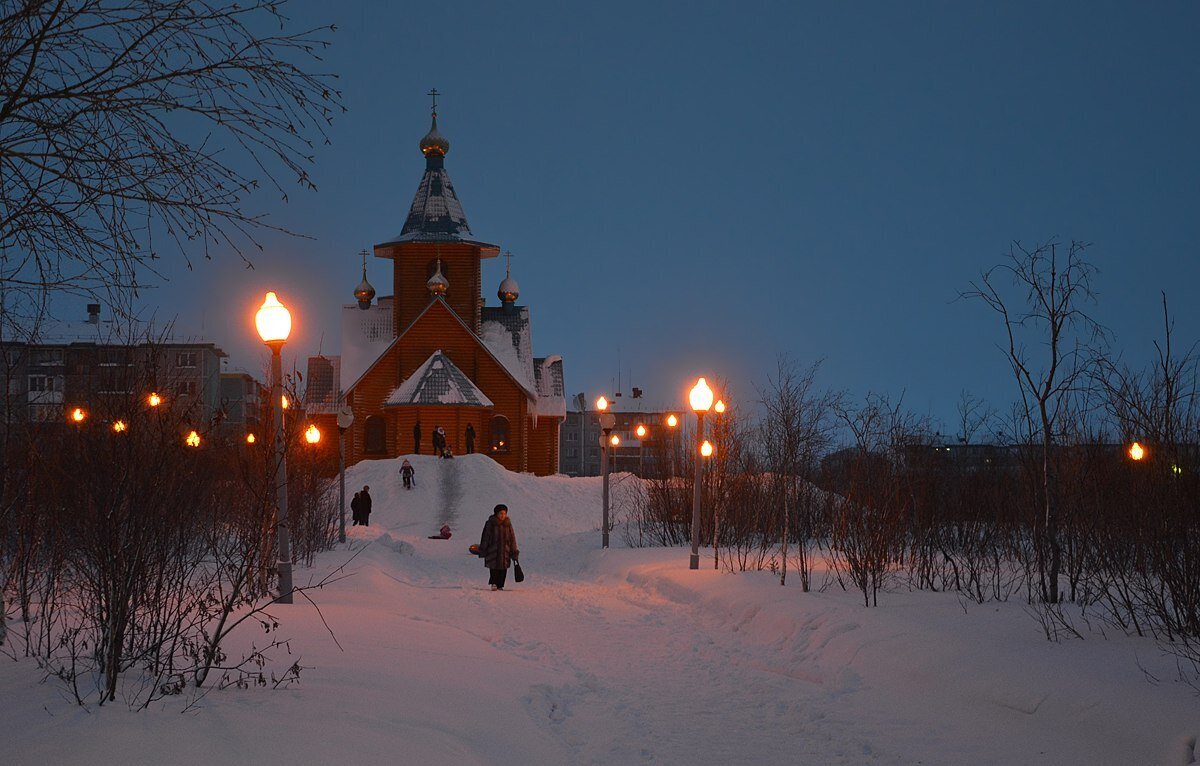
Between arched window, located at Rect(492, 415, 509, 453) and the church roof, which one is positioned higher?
the church roof

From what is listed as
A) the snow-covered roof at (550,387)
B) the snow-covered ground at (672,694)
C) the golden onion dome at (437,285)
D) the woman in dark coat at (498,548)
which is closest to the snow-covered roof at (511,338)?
the snow-covered roof at (550,387)

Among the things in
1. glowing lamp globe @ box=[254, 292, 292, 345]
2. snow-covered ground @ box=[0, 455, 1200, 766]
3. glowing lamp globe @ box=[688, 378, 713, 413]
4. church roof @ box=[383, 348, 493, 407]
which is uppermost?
church roof @ box=[383, 348, 493, 407]

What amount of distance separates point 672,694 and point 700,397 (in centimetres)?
663

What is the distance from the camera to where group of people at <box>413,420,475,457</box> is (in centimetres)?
3778

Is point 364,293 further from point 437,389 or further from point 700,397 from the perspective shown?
point 700,397

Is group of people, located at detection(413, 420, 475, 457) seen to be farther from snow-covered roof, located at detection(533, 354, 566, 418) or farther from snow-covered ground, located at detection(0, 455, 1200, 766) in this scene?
snow-covered ground, located at detection(0, 455, 1200, 766)

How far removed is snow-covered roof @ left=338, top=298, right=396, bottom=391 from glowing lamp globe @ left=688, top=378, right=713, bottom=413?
3186 cm

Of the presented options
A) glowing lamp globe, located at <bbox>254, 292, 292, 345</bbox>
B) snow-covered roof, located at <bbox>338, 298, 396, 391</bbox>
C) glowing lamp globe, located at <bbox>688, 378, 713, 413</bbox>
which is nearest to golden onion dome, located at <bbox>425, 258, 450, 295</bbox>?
snow-covered roof, located at <bbox>338, 298, 396, 391</bbox>

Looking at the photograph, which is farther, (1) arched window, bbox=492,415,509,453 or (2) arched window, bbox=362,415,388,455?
(1) arched window, bbox=492,415,509,453

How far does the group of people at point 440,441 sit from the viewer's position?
37781 millimetres

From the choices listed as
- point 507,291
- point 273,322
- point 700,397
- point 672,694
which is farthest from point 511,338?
point 672,694

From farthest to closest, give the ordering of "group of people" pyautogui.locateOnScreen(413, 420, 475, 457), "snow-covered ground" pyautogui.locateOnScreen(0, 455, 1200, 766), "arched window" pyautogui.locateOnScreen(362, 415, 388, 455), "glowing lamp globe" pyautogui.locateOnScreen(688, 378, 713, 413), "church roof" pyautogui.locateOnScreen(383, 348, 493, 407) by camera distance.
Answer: "arched window" pyautogui.locateOnScreen(362, 415, 388, 455) < "church roof" pyautogui.locateOnScreen(383, 348, 493, 407) < "group of people" pyautogui.locateOnScreen(413, 420, 475, 457) < "glowing lamp globe" pyautogui.locateOnScreen(688, 378, 713, 413) < "snow-covered ground" pyautogui.locateOnScreen(0, 455, 1200, 766)

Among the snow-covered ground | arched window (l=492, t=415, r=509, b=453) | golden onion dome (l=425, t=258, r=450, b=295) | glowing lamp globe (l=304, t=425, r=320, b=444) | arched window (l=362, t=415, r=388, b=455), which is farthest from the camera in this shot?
golden onion dome (l=425, t=258, r=450, b=295)

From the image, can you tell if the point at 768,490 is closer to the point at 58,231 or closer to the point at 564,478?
the point at 58,231
